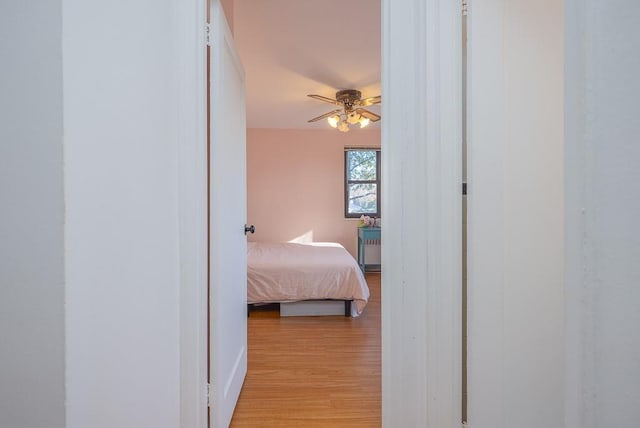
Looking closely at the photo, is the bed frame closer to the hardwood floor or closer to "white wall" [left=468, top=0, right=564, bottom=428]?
the hardwood floor

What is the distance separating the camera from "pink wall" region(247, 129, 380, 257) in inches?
203

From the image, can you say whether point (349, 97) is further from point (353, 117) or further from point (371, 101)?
point (371, 101)

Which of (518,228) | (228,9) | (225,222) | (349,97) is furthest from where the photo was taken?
(349,97)

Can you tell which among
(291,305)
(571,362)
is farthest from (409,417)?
(291,305)

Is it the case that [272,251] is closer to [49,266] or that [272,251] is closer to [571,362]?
[49,266]

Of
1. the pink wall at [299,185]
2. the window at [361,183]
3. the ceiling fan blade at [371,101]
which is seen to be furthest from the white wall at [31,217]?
the window at [361,183]

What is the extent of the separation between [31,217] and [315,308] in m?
2.40

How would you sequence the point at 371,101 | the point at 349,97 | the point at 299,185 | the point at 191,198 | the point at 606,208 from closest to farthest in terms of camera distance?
1. the point at 606,208
2. the point at 191,198
3. the point at 371,101
4. the point at 349,97
5. the point at 299,185

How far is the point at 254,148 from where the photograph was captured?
5.16 meters

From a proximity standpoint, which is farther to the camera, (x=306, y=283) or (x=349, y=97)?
(x=349, y=97)

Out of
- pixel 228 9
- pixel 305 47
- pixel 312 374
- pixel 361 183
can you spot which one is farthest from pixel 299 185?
pixel 312 374

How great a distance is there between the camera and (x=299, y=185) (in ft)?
17.0

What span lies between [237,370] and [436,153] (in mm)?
1481

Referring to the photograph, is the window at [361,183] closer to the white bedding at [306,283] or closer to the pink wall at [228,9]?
the white bedding at [306,283]
